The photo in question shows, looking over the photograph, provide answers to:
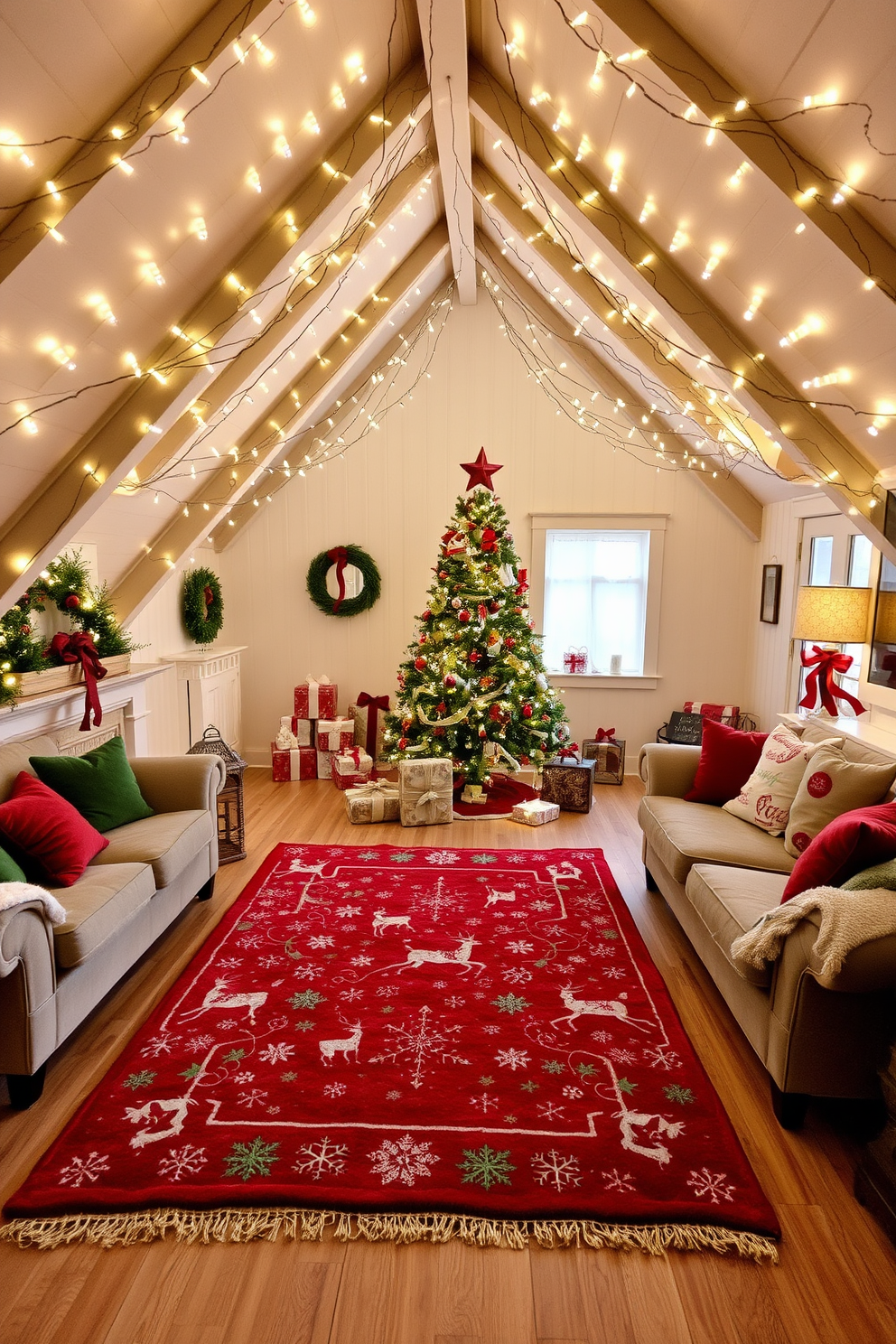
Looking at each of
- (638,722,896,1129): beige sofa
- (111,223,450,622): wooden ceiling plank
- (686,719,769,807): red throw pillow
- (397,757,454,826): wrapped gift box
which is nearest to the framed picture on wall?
(686,719,769,807): red throw pillow

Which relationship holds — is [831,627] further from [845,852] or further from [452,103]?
[452,103]

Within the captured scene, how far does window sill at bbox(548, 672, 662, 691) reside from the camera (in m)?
6.22

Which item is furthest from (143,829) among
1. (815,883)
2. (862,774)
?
(862,774)

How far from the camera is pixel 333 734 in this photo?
6.07 m

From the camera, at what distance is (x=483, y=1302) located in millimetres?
1768

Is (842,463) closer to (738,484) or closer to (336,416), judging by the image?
(738,484)

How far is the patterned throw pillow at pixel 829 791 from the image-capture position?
113 inches

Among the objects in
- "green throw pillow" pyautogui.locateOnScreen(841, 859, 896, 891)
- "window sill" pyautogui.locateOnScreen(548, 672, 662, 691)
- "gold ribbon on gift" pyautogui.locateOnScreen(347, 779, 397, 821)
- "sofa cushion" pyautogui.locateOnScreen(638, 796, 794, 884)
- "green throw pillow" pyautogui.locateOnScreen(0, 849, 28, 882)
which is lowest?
"gold ribbon on gift" pyautogui.locateOnScreen(347, 779, 397, 821)

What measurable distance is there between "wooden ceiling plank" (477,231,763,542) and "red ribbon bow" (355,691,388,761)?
9.23ft

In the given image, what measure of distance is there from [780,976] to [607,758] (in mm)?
3761

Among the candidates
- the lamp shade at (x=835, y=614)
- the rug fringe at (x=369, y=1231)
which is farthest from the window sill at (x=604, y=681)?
the rug fringe at (x=369, y=1231)

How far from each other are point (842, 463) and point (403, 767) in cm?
284

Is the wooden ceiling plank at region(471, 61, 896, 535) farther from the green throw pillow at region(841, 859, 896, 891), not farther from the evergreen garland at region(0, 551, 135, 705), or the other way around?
the evergreen garland at region(0, 551, 135, 705)

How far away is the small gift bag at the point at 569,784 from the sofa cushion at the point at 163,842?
2.38m
